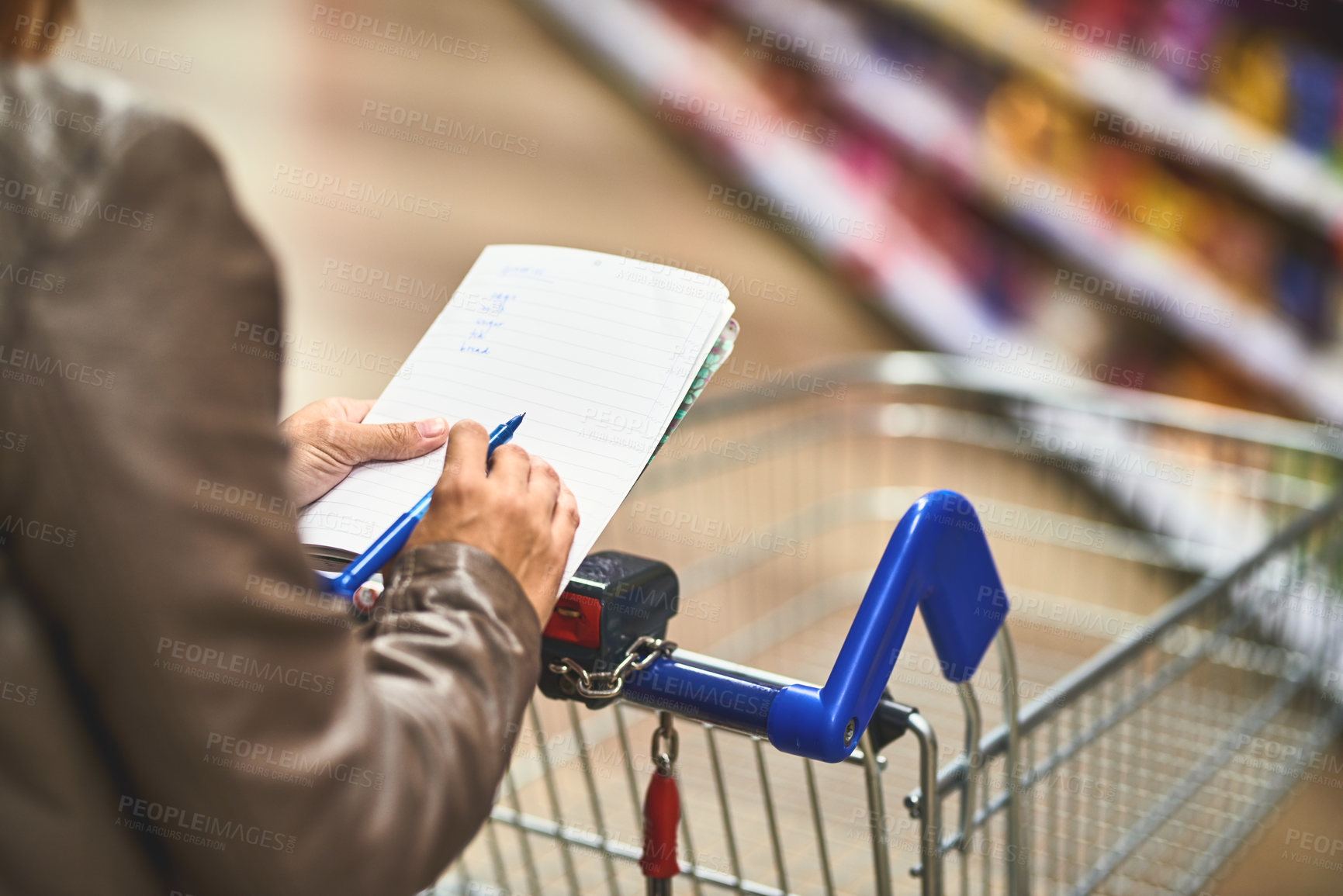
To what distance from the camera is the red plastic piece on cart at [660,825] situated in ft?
3.02

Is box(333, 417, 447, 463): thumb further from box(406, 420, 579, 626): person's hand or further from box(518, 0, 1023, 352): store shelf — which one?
box(518, 0, 1023, 352): store shelf

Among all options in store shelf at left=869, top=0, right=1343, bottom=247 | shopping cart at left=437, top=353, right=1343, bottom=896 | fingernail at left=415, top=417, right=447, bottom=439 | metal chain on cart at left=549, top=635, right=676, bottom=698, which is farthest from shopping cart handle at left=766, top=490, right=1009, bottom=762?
store shelf at left=869, top=0, right=1343, bottom=247

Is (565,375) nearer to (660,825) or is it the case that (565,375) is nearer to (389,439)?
(389,439)

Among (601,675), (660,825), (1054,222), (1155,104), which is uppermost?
(1155,104)

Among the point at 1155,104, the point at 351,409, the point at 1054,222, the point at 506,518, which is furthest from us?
the point at 1054,222

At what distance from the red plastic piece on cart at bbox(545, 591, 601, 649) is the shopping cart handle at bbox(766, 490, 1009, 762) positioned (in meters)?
0.14

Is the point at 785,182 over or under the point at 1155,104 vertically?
under

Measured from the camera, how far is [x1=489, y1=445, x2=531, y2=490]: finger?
75cm

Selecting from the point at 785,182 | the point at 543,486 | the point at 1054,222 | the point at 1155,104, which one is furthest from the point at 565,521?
the point at 785,182

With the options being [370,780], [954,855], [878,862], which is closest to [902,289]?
[954,855]

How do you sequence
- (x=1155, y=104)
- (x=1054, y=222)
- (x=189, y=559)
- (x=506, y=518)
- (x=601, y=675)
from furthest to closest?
(x=1054, y=222), (x=1155, y=104), (x=601, y=675), (x=506, y=518), (x=189, y=559)

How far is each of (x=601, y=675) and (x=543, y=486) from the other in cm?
17

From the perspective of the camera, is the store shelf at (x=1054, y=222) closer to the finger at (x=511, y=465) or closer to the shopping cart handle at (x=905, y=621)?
the shopping cart handle at (x=905, y=621)

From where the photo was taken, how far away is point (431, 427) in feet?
2.88
